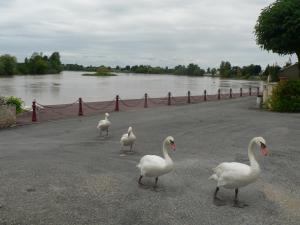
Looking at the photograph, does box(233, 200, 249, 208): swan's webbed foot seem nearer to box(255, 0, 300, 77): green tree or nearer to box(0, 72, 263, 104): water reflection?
box(255, 0, 300, 77): green tree

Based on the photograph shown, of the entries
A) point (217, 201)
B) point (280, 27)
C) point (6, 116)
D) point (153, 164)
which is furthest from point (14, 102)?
point (280, 27)

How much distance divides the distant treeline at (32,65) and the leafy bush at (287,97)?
10826cm

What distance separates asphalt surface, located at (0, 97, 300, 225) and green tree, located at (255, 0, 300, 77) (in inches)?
628

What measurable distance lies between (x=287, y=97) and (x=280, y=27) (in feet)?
26.9

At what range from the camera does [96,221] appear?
21.0 ft

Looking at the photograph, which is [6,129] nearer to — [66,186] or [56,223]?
[66,186]

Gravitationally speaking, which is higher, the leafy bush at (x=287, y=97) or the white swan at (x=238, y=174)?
the leafy bush at (x=287, y=97)

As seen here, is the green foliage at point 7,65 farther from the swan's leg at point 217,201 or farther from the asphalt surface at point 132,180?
the swan's leg at point 217,201

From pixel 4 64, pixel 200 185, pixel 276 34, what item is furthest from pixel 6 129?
pixel 4 64

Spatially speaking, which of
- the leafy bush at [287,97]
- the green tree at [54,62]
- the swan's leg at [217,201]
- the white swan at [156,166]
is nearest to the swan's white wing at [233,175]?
the swan's leg at [217,201]

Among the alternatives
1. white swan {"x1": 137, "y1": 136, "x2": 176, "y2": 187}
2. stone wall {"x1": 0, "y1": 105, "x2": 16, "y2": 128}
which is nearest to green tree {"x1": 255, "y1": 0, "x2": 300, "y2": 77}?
stone wall {"x1": 0, "y1": 105, "x2": 16, "y2": 128}

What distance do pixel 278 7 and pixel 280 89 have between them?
9.07m

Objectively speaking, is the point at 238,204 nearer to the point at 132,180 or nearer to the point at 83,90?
the point at 132,180

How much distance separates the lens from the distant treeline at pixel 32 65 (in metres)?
124
